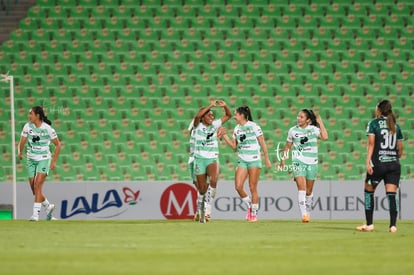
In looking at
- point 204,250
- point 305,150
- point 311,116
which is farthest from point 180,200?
point 204,250

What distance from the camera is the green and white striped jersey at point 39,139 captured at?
19.9 metres

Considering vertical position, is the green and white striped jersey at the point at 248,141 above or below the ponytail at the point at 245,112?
below

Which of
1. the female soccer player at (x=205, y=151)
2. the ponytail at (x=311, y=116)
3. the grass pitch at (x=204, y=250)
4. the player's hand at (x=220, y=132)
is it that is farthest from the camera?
the ponytail at (x=311, y=116)

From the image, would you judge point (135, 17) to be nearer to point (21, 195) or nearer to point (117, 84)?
point (117, 84)

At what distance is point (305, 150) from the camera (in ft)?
64.3

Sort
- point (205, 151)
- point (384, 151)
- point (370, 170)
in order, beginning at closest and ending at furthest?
point (370, 170)
point (384, 151)
point (205, 151)

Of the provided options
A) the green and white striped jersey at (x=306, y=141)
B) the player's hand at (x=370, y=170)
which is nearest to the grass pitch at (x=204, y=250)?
the player's hand at (x=370, y=170)

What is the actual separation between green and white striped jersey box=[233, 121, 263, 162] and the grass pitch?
2280mm

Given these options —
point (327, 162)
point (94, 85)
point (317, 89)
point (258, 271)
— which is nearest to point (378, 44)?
point (317, 89)

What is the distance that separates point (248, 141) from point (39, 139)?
406 centimetres

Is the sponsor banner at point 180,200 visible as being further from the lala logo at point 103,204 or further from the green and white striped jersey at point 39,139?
the green and white striped jersey at point 39,139

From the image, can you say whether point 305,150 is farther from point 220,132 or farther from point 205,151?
point 205,151

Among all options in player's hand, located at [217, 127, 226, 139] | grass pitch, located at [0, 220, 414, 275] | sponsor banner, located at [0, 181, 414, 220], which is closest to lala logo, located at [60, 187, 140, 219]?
sponsor banner, located at [0, 181, 414, 220]

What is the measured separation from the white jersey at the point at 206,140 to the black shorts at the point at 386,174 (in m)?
4.34
